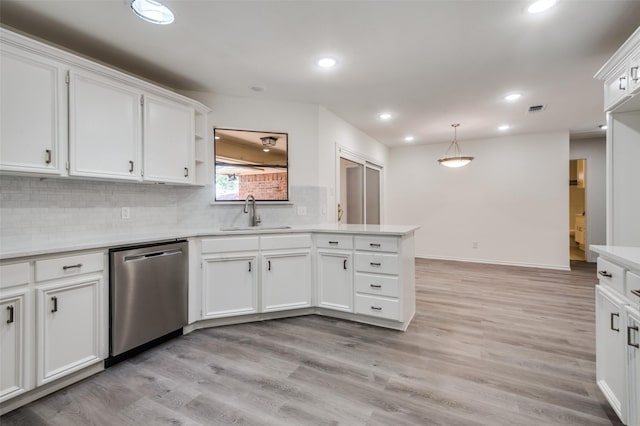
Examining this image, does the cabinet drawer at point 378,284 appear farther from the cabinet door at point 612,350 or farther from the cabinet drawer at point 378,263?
the cabinet door at point 612,350

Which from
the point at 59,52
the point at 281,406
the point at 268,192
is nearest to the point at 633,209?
the point at 281,406

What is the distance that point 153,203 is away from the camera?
2.93m

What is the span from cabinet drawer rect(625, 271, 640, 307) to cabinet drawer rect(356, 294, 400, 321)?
1.58m

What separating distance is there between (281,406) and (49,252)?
1.70 meters

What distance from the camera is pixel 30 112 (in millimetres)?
1881

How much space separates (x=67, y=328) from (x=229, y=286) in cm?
121

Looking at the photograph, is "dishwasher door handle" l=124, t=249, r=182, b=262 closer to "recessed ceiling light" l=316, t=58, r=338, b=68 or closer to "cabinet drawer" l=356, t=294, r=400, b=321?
"cabinet drawer" l=356, t=294, r=400, b=321

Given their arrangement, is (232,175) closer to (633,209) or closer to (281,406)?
(281,406)

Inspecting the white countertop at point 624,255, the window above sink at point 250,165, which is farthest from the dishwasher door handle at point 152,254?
the white countertop at point 624,255

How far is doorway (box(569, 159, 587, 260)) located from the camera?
646 centimetres

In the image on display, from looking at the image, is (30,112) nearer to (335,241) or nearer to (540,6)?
(335,241)

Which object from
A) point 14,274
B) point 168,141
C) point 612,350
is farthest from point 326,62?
point 612,350

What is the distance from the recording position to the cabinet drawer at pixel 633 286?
1321 mm

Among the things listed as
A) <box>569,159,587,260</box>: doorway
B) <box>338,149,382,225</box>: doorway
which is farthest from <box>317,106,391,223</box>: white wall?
<box>569,159,587,260</box>: doorway
